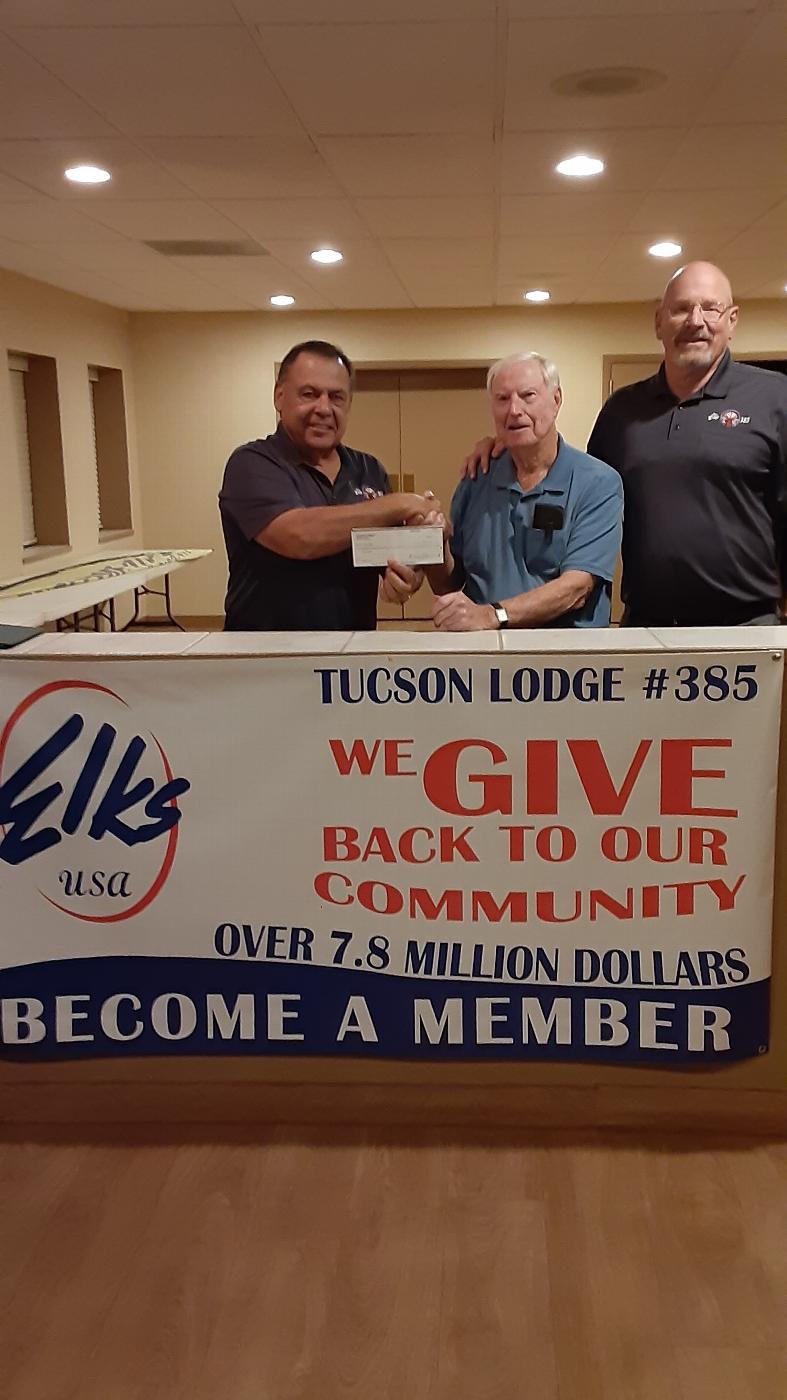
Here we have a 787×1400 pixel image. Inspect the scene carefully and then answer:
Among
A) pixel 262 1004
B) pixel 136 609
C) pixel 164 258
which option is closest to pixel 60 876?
pixel 262 1004

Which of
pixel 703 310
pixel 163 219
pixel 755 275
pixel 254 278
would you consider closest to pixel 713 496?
pixel 703 310

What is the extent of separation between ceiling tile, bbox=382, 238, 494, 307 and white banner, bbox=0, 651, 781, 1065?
4.27 m

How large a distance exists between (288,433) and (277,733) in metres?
0.95

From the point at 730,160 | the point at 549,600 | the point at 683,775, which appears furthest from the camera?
the point at 730,160

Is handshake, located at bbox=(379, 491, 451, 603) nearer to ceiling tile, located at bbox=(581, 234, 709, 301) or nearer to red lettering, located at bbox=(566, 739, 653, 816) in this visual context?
red lettering, located at bbox=(566, 739, 653, 816)

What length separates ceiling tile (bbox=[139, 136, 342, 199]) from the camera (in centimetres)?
371

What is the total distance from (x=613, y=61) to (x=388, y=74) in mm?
630

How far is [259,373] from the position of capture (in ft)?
28.8

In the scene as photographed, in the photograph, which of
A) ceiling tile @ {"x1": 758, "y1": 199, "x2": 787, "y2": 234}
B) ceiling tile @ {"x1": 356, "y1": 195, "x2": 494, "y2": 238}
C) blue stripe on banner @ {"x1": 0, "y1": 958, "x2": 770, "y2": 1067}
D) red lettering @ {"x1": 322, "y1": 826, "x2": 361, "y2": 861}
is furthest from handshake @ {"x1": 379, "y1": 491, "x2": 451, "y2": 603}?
ceiling tile @ {"x1": 758, "y1": 199, "x2": 787, "y2": 234}

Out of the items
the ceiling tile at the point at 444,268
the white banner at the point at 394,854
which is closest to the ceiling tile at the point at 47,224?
the ceiling tile at the point at 444,268

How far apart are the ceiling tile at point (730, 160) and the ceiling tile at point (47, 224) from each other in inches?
101

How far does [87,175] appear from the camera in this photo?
13.5 ft

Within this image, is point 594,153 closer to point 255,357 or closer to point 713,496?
point 713,496

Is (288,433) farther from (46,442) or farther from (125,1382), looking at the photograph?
(46,442)
